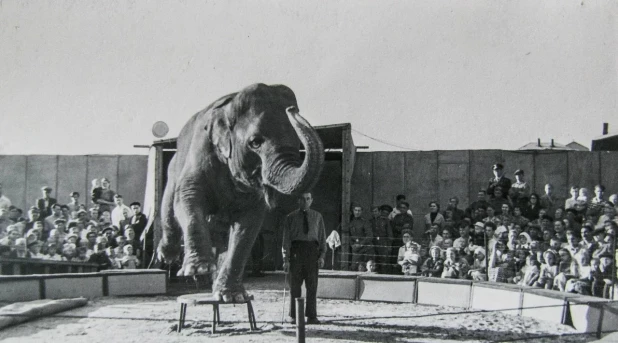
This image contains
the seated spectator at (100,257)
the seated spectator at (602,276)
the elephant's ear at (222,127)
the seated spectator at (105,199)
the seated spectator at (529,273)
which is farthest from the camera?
the seated spectator at (105,199)

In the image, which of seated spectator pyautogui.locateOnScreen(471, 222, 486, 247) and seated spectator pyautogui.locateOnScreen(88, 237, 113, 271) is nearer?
seated spectator pyautogui.locateOnScreen(471, 222, 486, 247)

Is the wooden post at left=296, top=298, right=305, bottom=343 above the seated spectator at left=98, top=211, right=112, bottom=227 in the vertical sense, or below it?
below

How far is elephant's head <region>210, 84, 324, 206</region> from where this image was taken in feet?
25.0

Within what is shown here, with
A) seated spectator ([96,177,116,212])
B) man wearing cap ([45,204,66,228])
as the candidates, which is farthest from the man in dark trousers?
seated spectator ([96,177,116,212])

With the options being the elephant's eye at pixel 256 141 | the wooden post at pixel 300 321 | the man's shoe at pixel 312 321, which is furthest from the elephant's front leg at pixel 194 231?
the wooden post at pixel 300 321

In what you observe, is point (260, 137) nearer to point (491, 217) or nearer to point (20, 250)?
point (491, 217)

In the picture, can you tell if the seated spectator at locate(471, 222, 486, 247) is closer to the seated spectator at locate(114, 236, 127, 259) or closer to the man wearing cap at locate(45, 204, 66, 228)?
the seated spectator at locate(114, 236, 127, 259)

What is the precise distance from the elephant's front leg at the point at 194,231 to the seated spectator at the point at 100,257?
467 centimetres

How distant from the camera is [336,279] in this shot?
37.4ft

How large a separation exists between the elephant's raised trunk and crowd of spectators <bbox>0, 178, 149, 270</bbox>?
245 inches

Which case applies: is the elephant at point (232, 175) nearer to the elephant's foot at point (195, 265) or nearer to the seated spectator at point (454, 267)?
the elephant's foot at point (195, 265)

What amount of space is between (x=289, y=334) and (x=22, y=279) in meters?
4.39

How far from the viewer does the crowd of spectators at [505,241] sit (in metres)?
10.1

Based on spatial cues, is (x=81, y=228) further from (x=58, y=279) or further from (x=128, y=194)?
(x=128, y=194)
